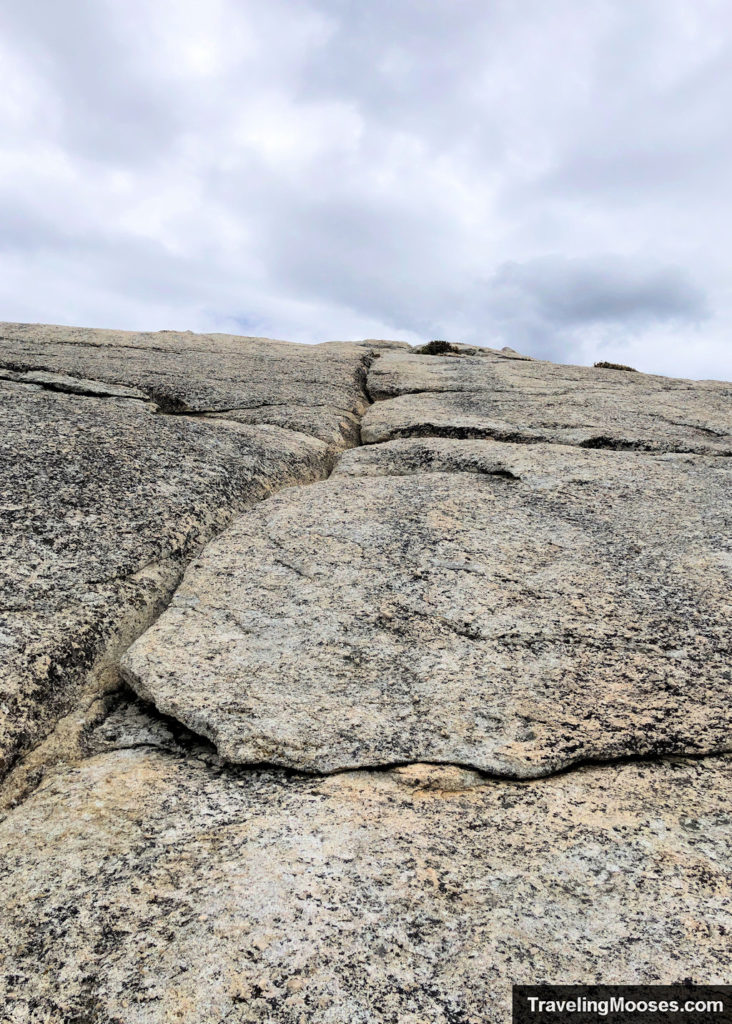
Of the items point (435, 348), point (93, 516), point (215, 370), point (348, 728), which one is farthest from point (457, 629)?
point (435, 348)

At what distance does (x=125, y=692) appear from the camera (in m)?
4.32

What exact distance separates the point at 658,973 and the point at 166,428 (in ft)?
21.5

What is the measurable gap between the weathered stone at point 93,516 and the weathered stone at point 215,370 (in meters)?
1.17

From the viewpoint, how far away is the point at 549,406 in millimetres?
9852

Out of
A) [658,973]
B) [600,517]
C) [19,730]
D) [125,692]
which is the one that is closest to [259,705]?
[125,692]

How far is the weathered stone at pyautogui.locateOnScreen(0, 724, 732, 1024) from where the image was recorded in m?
2.45

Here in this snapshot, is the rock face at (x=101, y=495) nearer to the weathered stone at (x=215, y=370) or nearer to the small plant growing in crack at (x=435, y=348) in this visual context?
the weathered stone at (x=215, y=370)

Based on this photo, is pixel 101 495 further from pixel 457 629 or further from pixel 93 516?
pixel 457 629

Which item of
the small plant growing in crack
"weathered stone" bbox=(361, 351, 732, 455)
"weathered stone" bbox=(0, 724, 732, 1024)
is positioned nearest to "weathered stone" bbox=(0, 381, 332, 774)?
"weathered stone" bbox=(0, 724, 732, 1024)

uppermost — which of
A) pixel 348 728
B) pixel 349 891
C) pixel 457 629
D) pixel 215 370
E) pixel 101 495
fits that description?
pixel 215 370

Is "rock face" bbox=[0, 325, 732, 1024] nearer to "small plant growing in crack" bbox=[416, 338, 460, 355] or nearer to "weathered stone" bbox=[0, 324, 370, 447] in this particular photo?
"weathered stone" bbox=[0, 324, 370, 447]

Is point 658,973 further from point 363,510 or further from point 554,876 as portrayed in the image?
point 363,510

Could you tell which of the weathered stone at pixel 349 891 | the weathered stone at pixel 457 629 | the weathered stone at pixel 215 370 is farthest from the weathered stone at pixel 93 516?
the weathered stone at pixel 215 370

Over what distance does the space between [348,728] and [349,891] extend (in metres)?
1.00
